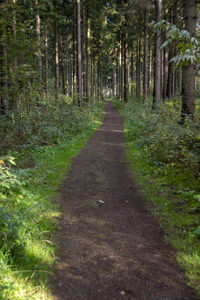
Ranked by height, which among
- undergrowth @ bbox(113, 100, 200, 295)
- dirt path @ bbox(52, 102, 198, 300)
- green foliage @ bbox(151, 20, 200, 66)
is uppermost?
green foliage @ bbox(151, 20, 200, 66)

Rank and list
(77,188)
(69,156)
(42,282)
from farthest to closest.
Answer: (69,156), (77,188), (42,282)

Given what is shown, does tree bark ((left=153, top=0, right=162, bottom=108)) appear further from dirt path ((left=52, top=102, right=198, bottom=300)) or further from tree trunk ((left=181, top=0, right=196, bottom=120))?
dirt path ((left=52, top=102, right=198, bottom=300))

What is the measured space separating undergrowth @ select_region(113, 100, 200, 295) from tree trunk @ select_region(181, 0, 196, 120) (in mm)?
961

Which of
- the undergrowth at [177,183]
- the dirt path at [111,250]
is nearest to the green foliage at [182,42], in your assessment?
the undergrowth at [177,183]

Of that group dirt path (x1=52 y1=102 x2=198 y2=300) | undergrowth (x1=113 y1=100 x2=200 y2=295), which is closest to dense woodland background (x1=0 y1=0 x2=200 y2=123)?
undergrowth (x1=113 y1=100 x2=200 y2=295)

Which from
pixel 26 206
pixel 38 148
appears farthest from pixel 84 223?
pixel 38 148

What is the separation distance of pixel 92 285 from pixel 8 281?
997 mm

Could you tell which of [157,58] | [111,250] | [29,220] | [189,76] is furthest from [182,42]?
[157,58]

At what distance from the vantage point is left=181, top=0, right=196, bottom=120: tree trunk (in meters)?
7.78

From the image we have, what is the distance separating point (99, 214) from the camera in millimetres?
4711

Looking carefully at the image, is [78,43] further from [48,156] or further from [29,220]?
[29,220]

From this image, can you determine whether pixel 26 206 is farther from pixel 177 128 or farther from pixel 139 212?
pixel 177 128

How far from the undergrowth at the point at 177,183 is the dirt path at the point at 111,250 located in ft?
0.73

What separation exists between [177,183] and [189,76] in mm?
4288
